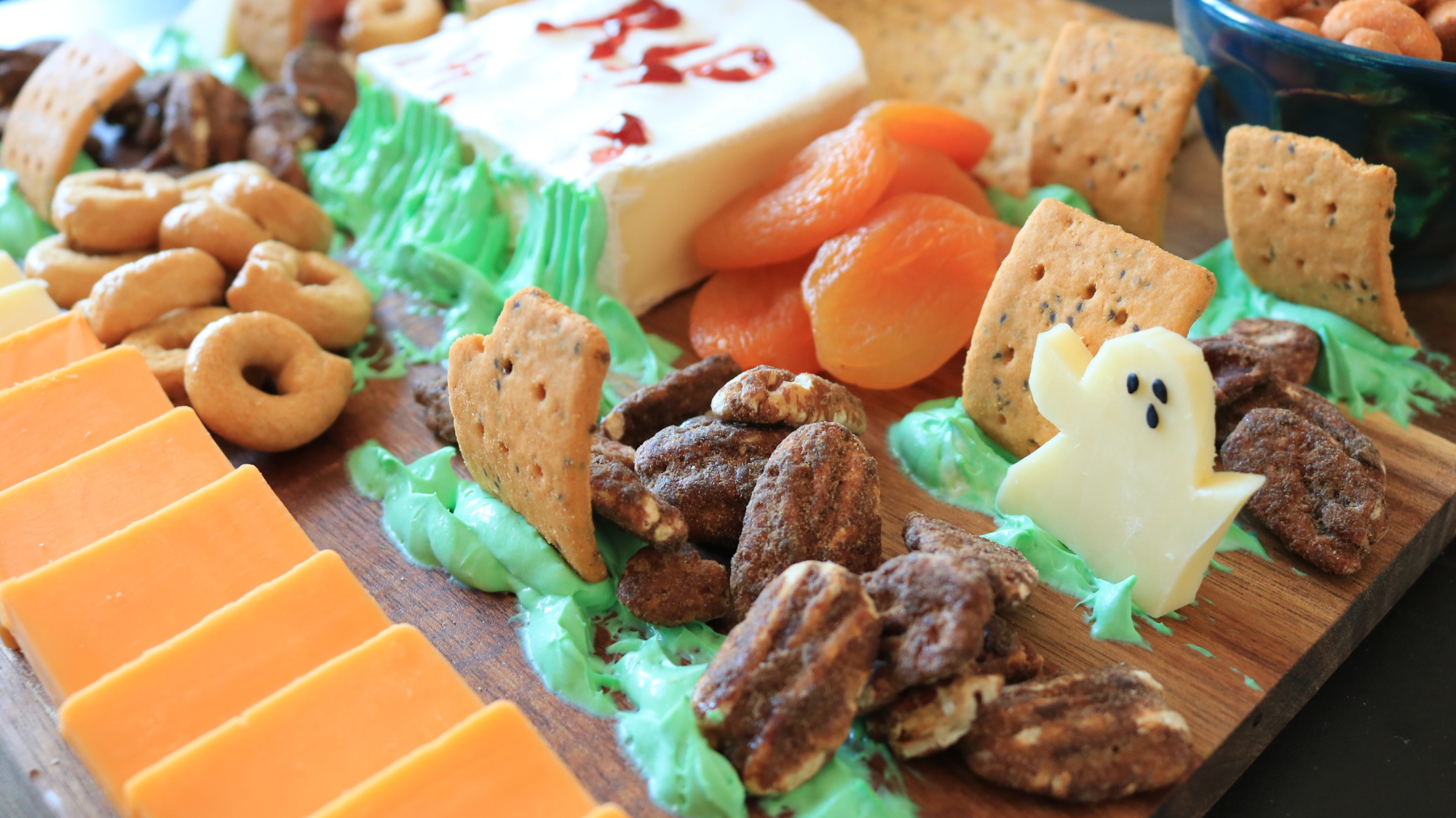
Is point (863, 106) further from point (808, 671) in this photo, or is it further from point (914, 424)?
point (808, 671)

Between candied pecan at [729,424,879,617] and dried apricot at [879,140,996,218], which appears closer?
candied pecan at [729,424,879,617]

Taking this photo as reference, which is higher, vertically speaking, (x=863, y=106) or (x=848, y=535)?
(x=863, y=106)

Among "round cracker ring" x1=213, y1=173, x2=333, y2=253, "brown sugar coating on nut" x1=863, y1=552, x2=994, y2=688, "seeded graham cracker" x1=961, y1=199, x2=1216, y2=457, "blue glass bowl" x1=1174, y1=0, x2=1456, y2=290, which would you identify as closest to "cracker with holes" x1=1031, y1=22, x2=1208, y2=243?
"blue glass bowl" x1=1174, y1=0, x2=1456, y2=290

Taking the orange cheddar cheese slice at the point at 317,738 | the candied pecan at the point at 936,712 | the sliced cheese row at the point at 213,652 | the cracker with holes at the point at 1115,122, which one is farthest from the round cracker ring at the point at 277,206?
the candied pecan at the point at 936,712

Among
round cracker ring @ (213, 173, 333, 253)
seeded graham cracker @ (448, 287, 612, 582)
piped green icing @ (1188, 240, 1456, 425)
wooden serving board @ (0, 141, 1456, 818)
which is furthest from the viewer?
round cracker ring @ (213, 173, 333, 253)

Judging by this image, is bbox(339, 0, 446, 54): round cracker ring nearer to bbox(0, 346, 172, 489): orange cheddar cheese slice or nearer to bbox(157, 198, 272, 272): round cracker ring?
bbox(157, 198, 272, 272): round cracker ring

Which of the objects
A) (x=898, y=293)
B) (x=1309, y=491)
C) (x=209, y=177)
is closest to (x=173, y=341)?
(x=209, y=177)

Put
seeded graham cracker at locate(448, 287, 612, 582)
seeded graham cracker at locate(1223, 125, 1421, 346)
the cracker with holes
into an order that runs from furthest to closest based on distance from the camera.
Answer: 1. the cracker with holes
2. seeded graham cracker at locate(1223, 125, 1421, 346)
3. seeded graham cracker at locate(448, 287, 612, 582)

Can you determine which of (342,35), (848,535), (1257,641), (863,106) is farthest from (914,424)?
(342,35)
